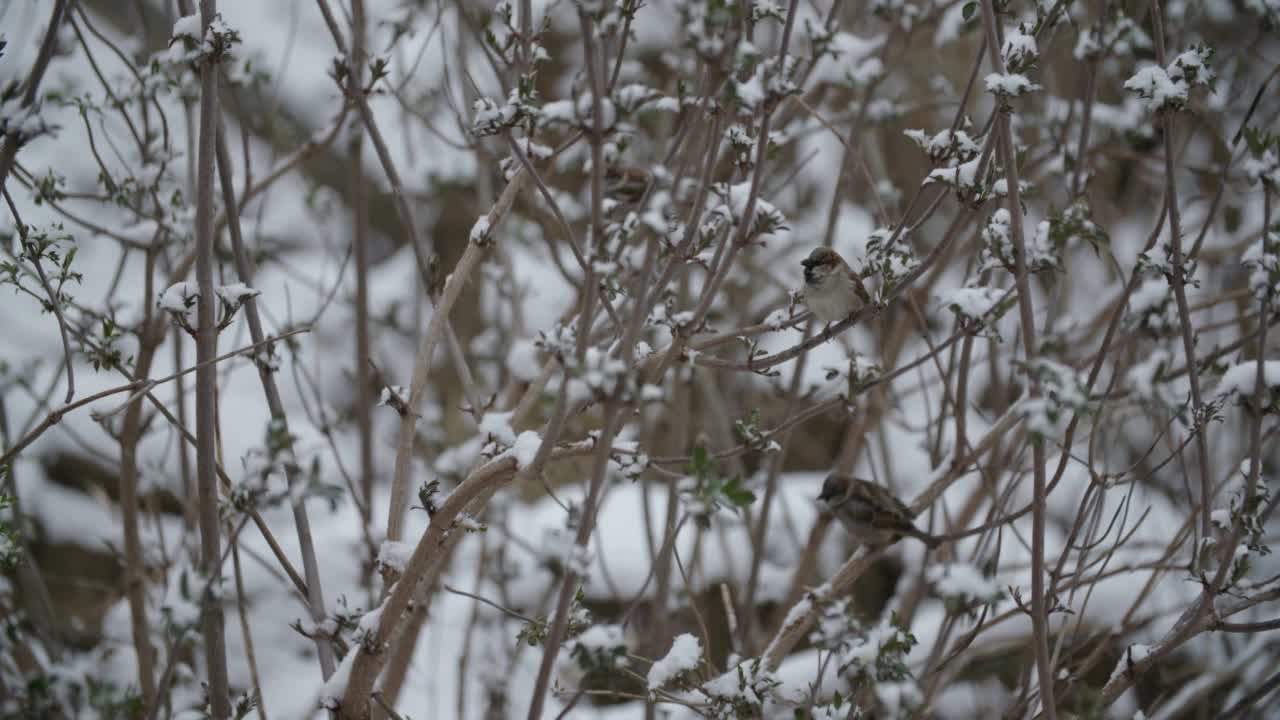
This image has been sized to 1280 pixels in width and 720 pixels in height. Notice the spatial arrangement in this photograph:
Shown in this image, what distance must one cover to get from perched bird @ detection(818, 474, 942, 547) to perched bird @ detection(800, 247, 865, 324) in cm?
64

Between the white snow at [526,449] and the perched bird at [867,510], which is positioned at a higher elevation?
the white snow at [526,449]

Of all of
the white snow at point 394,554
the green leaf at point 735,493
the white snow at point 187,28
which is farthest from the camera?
the white snow at point 394,554

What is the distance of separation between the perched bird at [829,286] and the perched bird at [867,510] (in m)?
0.64

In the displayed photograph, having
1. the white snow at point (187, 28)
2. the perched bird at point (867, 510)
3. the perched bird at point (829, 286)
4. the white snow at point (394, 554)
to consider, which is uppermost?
the white snow at point (187, 28)

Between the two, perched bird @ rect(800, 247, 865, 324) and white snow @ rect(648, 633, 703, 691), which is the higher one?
perched bird @ rect(800, 247, 865, 324)

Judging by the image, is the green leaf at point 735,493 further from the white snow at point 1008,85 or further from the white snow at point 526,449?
the white snow at point 1008,85

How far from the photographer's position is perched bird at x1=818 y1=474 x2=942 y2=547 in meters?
1.75

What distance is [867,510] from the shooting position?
1776mm

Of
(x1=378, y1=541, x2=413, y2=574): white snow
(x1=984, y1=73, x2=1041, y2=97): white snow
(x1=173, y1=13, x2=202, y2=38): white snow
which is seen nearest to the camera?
(x1=984, y1=73, x2=1041, y2=97): white snow

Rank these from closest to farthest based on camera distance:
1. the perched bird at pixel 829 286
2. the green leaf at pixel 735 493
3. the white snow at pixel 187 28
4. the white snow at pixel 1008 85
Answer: the green leaf at pixel 735 493 → the white snow at pixel 1008 85 → the white snow at pixel 187 28 → the perched bird at pixel 829 286

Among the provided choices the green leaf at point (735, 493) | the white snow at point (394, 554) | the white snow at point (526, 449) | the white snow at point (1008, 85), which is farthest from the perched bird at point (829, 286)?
the white snow at point (394, 554)

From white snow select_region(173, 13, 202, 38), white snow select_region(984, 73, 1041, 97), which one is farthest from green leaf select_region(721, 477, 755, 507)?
white snow select_region(173, 13, 202, 38)

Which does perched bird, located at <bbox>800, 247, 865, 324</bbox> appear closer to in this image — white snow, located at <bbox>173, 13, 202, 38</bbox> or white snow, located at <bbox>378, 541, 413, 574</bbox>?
white snow, located at <bbox>378, 541, 413, 574</bbox>

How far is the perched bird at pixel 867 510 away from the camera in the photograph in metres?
1.75
